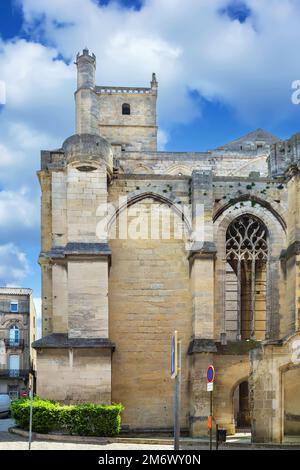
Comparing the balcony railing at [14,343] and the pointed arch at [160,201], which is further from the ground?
the pointed arch at [160,201]

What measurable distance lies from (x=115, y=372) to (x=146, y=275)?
3.01 metres

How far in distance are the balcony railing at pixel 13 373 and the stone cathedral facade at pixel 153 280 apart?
2560 cm

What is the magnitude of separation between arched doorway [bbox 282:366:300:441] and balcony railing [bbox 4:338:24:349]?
97.2ft

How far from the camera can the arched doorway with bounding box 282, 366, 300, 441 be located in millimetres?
20438

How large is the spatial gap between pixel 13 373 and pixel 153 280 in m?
27.2

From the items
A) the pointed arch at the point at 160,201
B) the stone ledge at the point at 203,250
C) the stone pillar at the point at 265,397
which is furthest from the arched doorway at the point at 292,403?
the pointed arch at the point at 160,201

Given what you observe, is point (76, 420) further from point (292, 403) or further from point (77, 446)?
point (292, 403)

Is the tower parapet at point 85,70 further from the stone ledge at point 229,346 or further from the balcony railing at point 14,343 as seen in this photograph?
the stone ledge at point 229,346

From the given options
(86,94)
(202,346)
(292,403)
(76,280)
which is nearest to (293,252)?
(202,346)

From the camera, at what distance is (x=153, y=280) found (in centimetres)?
2188

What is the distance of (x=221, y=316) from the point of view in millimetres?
21703

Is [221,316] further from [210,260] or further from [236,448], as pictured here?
[236,448]

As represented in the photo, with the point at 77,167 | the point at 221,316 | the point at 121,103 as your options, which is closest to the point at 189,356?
the point at 221,316

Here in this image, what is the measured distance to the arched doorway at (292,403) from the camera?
805 inches
